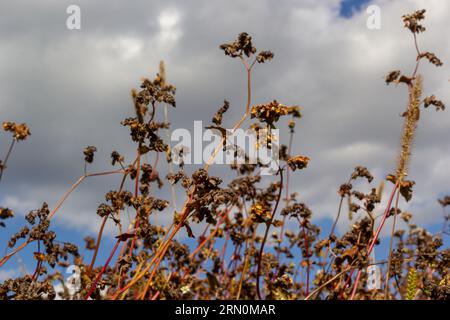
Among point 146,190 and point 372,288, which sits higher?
point 146,190

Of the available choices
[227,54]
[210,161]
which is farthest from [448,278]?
[227,54]

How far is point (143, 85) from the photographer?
4.65 m
